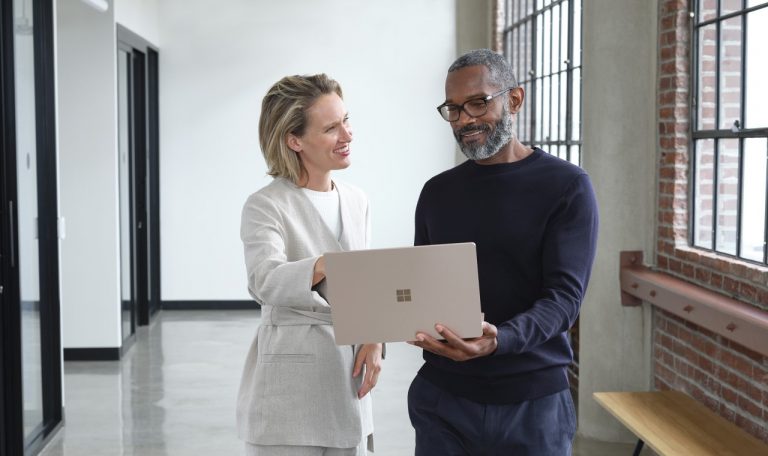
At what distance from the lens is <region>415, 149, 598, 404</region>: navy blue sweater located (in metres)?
2.18

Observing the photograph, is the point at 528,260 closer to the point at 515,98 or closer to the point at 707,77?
the point at 515,98

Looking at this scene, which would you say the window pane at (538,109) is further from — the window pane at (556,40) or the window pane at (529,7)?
the window pane at (529,7)

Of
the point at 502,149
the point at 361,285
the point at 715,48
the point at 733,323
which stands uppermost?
the point at 715,48

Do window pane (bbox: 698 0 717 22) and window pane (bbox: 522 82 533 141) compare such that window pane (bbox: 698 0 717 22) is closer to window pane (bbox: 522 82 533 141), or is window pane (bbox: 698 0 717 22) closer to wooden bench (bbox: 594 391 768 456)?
wooden bench (bbox: 594 391 768 456)

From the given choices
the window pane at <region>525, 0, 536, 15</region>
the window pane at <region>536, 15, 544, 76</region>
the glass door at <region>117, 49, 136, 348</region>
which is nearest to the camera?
the window pane at <region>536, 15, 544, 76</region>

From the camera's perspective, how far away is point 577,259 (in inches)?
86.0

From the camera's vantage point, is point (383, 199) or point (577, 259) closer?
point (577, 259)

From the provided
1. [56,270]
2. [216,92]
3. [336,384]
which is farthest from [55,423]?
[216,92]

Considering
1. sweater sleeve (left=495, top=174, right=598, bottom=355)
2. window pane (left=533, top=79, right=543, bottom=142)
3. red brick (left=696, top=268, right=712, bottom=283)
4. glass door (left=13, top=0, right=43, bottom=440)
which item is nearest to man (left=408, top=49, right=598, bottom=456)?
sweater sleeve (left=495, top=174, right=598, bottom=355)

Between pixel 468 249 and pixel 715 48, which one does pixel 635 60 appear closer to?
pixel 715 48

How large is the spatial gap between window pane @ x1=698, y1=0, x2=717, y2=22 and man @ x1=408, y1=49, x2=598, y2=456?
2418 mm

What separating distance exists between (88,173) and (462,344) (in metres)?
5.79

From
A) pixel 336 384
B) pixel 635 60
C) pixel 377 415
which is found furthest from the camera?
pixel 377 415

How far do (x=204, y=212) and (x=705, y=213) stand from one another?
621 cm
